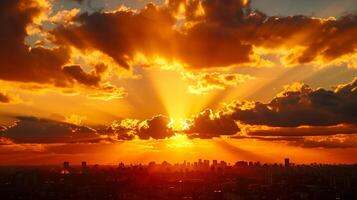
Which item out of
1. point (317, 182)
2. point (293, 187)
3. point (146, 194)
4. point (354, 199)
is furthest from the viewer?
point (317, 182)

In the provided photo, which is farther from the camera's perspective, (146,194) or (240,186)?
(240,186)

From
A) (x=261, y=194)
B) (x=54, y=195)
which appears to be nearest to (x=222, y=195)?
(x=261, y=194)

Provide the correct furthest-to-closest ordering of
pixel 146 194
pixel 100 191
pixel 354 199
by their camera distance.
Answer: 1. pixel 100 191
2. pixel 146 194
3. pixel 354 199

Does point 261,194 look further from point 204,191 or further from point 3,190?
point 3,190

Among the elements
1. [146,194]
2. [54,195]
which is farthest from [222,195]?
[54,195]

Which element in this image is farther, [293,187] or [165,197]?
[293,187]

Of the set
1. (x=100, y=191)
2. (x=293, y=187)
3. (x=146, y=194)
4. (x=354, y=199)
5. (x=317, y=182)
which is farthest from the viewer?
(x=317, y=182)

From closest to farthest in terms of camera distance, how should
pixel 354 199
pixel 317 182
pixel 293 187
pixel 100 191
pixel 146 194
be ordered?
pixel 354 199, pixel 146 194, pixel 100 191, pixel 293 187, pixel 317 182

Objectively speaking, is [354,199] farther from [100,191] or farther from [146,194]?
[100,191]

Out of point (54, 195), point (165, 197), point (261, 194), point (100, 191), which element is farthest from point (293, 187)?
point (54, 195)
